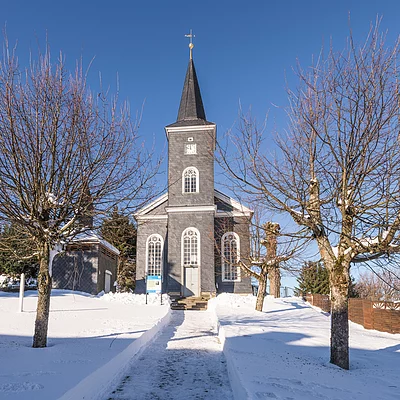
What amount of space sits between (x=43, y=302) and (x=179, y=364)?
8.88 feet

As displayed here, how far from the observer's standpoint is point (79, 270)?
22188 millimetres

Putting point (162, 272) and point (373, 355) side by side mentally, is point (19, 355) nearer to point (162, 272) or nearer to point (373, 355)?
point (373, 355)

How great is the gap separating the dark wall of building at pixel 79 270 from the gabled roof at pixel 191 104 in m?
10.1

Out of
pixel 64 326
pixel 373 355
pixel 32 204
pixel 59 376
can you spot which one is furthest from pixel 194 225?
pixel 59 376

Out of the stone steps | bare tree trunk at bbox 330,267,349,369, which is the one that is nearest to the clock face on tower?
the stone steps

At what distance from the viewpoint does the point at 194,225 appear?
80.1 ft

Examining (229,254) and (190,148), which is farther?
(190,148)

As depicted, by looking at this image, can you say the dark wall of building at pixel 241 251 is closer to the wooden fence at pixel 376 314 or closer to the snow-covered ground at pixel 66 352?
the wooden fence at pixel 376 314

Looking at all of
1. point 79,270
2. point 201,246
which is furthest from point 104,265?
point 201,246

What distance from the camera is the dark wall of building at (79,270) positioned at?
21.9 meters

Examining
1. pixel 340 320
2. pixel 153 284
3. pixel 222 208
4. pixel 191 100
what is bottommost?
pixel 340 320

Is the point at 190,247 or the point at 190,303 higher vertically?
the point at 190,247

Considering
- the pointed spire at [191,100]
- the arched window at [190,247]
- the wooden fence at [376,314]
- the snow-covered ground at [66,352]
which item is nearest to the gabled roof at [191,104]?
the pointed spire at [191,100]

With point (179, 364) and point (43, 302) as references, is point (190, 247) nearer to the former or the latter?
point (179, 364)
